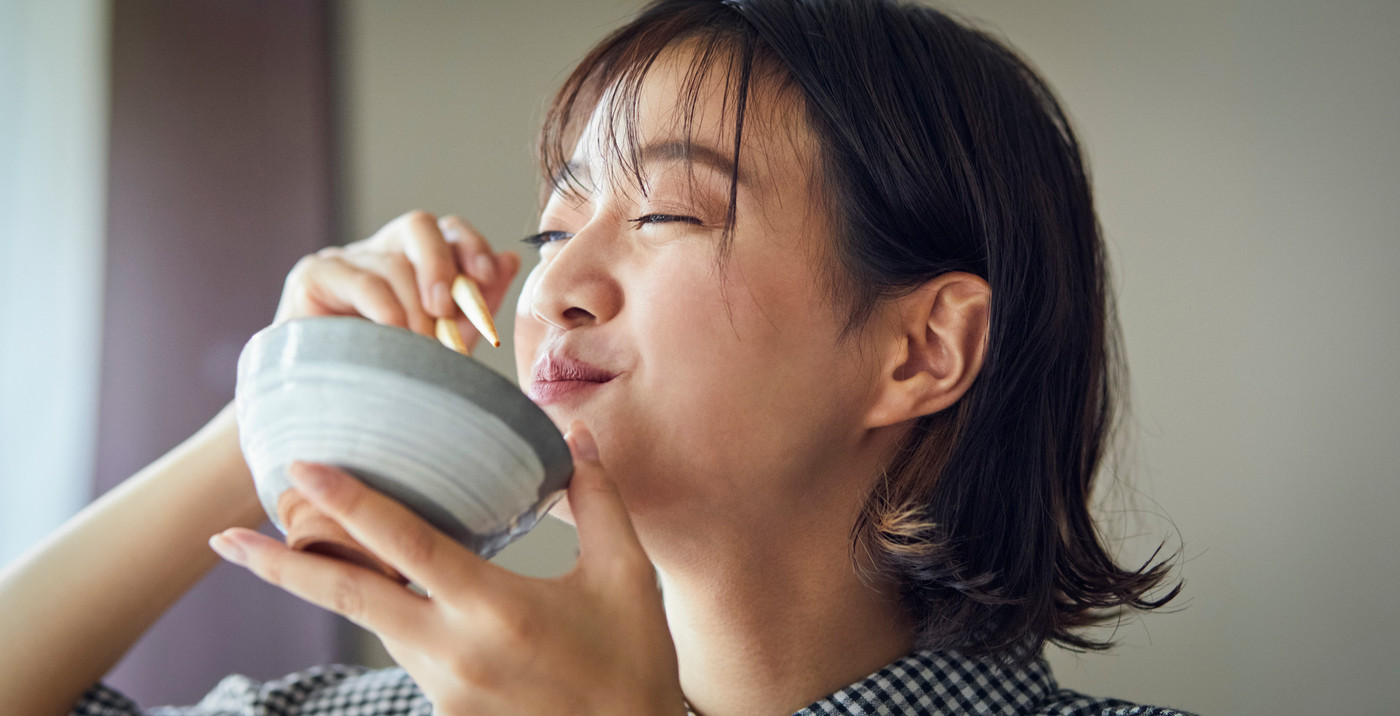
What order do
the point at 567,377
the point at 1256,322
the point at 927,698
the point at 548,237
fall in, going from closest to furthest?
the point at 567,377 → the point at 927,698 → the point at 548,237 → the point at 1256,322

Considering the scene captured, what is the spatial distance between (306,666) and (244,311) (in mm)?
752

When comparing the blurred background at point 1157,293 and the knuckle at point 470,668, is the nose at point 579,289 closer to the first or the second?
the knuckle at point 470,668

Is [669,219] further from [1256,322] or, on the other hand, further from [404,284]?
[1256,322]

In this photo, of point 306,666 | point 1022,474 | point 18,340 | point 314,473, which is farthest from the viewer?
point 306,666

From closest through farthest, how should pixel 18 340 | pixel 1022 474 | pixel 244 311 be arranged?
pixel 1022 474, pixel 18 340, pixel 244 311

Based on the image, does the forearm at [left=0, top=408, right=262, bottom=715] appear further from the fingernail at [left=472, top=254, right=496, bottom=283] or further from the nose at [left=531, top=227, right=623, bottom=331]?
the nose at [left=531, top=227, right=623, bottom=331]

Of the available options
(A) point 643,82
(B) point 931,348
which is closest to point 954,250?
(B) point 931,348

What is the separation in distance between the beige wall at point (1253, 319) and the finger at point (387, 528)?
4.67ft

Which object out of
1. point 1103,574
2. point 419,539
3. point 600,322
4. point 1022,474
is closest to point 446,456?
point 419,539

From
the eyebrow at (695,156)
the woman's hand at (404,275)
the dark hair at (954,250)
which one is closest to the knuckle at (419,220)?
the woman's hand at (404,275)

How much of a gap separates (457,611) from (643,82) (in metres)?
0.65

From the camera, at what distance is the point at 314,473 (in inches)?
21.1

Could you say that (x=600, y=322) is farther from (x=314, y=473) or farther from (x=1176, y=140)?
(x=1176, y=140)

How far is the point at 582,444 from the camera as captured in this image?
669 mm
